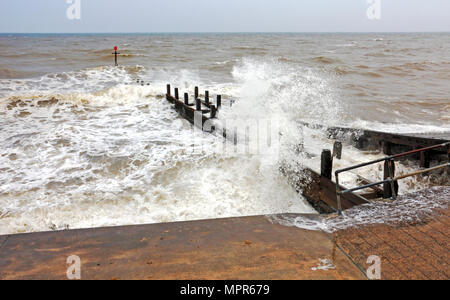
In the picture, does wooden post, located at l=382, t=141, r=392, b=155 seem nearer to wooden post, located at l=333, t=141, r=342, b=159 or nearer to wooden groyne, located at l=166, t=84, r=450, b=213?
wooden groyne, located at l=166, t=84, r=450, b=213

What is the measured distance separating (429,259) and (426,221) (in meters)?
0.92

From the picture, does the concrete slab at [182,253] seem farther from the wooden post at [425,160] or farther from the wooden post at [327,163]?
the wooden post at [425,160]

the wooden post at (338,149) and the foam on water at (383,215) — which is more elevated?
the wooden post at (338,149)

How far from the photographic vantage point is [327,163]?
566 cm

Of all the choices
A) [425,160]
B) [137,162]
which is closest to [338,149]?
[425,160]

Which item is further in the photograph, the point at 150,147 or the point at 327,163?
the point at 150,147

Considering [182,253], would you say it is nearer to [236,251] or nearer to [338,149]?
[236,251]

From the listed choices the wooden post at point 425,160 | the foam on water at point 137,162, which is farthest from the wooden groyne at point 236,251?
the wooden post at point 425,160

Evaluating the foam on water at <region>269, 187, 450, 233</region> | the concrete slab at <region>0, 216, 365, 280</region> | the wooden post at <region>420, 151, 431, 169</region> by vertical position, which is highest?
the wooden post at <region>420, 151, 431, 169</region>

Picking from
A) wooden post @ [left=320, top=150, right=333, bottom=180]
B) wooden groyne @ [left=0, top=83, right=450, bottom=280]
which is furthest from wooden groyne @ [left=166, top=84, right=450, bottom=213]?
wooden groyne @ [left=0, top=83, right=450, bottom=280]

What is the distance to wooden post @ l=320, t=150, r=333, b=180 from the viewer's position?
5.62 m

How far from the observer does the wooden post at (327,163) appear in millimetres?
5617

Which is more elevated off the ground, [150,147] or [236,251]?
[150,147]

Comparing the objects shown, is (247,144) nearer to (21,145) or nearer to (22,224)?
(22,224)
